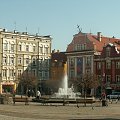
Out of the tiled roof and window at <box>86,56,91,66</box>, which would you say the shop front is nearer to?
the tiled roof

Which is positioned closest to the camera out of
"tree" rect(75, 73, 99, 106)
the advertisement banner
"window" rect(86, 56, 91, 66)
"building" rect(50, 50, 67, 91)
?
"tree" rect(75, 73, 99, 106)

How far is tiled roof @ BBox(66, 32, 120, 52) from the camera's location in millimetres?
93938

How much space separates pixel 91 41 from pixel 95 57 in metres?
3.84

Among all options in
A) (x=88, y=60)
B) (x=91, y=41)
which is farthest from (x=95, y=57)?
(x=91, y=41)

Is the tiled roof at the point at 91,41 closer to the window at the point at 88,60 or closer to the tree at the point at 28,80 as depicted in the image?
the window at the point at 88,60

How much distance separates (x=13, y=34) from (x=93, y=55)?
1887 cm

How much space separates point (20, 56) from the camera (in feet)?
308

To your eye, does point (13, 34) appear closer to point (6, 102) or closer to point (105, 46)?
point (105, 46)

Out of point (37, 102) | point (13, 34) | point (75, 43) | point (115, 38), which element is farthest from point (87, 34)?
point (37, 102)

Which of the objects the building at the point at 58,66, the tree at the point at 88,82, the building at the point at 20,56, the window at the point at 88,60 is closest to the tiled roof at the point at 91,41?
the window at the point at 88,60

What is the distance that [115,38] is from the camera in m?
104

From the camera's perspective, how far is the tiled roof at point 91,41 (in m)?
93.9

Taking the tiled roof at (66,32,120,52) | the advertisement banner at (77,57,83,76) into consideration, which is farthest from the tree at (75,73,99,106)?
the tiled roof at (66,32,120,52)

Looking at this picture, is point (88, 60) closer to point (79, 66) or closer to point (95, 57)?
point (95, 57)
